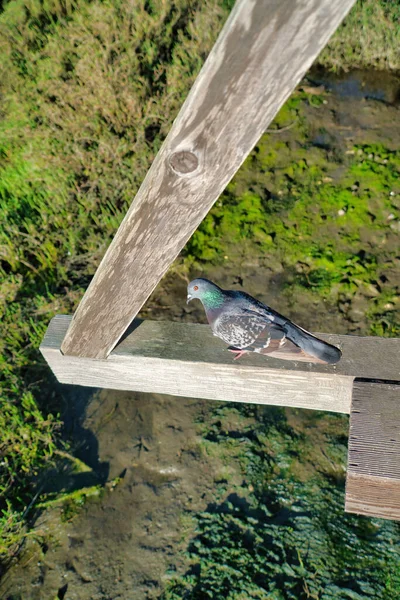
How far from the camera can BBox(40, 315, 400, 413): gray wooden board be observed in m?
1.84

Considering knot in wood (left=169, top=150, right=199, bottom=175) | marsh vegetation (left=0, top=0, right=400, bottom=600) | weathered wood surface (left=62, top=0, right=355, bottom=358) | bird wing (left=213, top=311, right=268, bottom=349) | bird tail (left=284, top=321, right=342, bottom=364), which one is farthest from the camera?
marsh vegetation (left=0, top=0, right=400, bottom=600)

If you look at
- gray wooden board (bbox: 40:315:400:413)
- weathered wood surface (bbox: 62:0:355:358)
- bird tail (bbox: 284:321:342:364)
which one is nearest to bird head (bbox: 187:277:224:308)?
gray wooden board (bbox: 40:315:400:413)

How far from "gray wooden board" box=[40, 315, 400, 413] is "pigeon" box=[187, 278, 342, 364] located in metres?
0.04

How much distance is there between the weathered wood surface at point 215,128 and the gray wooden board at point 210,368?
331 mm

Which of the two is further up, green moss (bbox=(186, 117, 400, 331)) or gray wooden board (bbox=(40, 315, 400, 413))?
gray wooden board (bbox=(40, 315, 400, 413))

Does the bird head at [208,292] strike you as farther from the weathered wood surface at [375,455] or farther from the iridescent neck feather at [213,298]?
the weathered wood surface at [375,455]

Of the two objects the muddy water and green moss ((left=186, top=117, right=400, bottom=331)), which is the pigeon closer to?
the muddy water

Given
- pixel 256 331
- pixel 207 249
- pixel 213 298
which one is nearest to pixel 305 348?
pixel 256 331

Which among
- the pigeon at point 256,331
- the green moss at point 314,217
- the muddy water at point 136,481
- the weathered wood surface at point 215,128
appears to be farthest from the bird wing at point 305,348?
the green moss at point 314,217

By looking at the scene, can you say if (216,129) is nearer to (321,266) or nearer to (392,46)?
(321,266)

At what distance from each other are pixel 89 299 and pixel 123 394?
2252mm

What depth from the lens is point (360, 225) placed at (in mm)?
4566

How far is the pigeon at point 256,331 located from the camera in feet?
6.08

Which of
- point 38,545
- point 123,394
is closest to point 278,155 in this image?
point 123,394
